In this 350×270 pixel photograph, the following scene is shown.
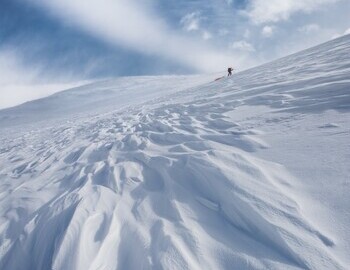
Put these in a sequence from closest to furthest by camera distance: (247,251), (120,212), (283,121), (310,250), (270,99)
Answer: (310,250) < (247,251) < (120,212) < (283,121) < (270,99)

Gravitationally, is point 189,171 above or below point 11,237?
above

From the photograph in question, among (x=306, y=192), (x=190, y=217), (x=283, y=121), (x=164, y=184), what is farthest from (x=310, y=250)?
(x=283, y=121)

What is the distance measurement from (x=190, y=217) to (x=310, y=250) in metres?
1.02

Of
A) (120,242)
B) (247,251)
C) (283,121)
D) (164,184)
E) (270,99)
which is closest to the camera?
(247,251)

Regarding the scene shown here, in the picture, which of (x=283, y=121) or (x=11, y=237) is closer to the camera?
(x=11, y=237)

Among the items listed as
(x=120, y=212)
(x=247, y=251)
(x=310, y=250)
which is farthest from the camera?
(x=120, y=212)

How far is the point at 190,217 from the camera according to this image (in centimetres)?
260

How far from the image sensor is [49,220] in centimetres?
304

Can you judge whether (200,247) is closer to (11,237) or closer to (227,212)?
(227,212)

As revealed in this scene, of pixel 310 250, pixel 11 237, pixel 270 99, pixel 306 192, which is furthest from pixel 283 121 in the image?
pixel 11 237

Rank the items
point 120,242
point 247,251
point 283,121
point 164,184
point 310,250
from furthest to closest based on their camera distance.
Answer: point 283,121, point 164,184, point 120,242, point 247,251, point 310,250

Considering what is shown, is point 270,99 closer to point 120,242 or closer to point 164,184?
Answer: point 164,184

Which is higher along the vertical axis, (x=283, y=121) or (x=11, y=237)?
(x=283, y=121)

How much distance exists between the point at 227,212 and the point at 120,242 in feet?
3.14
